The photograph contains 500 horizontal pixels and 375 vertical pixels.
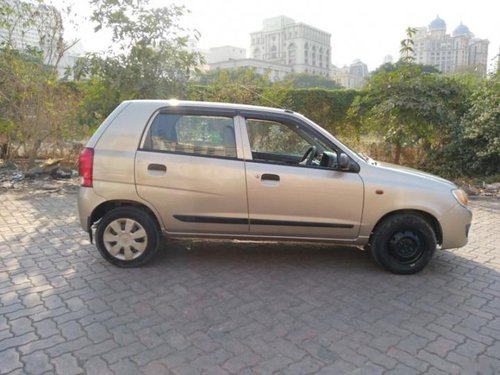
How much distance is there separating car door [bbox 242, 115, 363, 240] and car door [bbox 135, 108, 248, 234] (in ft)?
0.50

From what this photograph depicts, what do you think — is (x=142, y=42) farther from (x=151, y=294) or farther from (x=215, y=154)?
(x=151, y=294)

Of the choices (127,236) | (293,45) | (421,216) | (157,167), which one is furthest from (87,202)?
(293,45)

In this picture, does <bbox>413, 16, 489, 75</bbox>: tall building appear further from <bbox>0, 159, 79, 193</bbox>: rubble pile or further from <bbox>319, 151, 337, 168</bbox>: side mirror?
<bbox>319, 151, 337, 168</bbox>: side mirror

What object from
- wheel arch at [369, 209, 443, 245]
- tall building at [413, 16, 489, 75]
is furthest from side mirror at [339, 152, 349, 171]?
tall building at [413, 16, 489, 75]

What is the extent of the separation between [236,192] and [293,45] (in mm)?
100363

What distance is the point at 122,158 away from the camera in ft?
13.3

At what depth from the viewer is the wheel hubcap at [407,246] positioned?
163 inches

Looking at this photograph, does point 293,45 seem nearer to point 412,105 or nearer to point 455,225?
point 412,105

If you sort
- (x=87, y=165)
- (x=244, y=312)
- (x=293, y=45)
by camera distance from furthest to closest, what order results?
(x=293, y=45)
(x=87, y=165)
(x=244, y=312)

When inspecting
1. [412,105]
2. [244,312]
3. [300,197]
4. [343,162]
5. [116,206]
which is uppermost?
[412,105]

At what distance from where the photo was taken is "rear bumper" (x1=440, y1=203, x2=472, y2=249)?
4102 mm

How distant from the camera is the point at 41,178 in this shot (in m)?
9.23

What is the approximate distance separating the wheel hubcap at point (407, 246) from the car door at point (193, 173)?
61.3 inches

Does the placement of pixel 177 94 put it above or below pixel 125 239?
above
